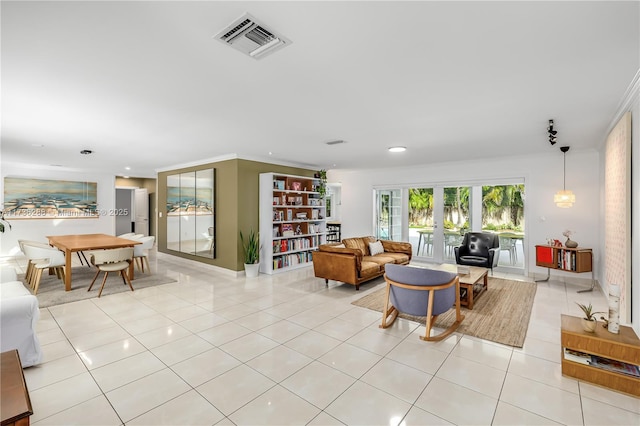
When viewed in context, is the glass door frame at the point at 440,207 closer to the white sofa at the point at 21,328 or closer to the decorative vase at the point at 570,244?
the decorative vase at the point at 570,244

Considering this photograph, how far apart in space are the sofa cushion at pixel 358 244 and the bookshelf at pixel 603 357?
3616mm

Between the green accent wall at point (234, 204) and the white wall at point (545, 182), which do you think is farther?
the green accent wall at point (234, 204)

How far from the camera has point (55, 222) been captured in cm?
822

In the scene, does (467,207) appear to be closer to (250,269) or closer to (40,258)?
(250,269)

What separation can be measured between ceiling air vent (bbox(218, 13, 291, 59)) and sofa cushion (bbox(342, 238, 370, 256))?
13.9ft

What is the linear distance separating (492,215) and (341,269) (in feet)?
13.3

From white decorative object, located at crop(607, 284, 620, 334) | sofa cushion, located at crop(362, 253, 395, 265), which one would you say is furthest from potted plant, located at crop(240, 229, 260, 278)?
white decorative object, located at crop(607, 284, 620, 334)

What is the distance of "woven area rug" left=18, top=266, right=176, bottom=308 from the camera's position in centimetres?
447

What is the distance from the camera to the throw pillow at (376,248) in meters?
6.23

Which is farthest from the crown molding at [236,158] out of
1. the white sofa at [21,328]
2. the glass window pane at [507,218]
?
the glass window pane at [507,218]

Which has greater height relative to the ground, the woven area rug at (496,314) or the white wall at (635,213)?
the white wall at (635,213)

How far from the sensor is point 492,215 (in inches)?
270

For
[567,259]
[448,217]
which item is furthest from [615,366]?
[448,217]

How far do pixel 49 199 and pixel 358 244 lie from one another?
830 cm
